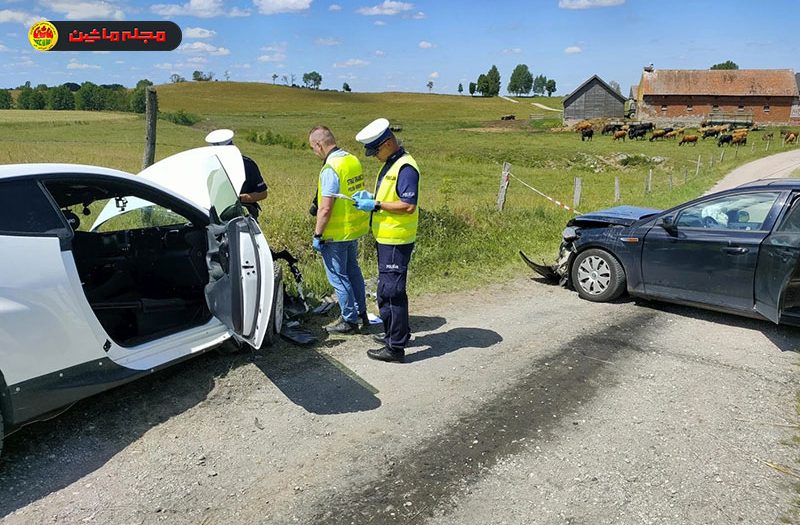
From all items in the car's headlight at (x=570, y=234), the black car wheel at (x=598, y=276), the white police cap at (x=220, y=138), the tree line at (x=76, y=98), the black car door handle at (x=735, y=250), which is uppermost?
the tree line at (x=76, y=98)

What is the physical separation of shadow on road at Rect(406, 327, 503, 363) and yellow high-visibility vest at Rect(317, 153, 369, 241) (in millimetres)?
1162

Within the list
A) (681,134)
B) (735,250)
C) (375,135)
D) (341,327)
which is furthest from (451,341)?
(681,134)

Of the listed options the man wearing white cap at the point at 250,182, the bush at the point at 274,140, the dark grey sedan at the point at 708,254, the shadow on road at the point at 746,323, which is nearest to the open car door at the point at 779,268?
the dark grey sedan at the point at 708,254

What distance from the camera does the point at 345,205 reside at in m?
5.18

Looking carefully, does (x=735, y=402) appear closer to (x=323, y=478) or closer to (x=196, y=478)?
(x=323, y=478)

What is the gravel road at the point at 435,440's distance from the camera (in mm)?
3051

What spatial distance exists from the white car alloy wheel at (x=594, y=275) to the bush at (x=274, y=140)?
3632cm

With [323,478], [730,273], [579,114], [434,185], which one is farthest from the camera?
[579,114]

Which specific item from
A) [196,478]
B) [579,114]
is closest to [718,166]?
[196,478]

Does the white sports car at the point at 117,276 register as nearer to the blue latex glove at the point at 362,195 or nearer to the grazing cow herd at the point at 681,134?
the blue latex glove at the point at 362,195

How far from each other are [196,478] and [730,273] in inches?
199

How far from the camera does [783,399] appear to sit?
4.37 meters

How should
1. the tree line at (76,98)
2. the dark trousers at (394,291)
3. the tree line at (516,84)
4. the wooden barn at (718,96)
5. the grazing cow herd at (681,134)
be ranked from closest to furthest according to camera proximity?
the dark trousers at (394,291) < the grazing cow herd at (681,134) < the wooden barn at (718,96) < the tree line at (76,98) < the tree line at (516,84)

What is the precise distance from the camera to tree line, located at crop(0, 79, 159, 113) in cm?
7600
